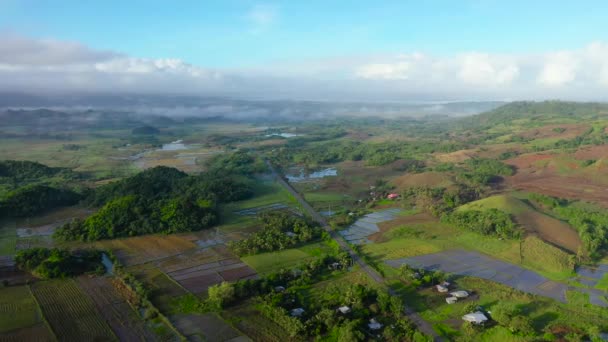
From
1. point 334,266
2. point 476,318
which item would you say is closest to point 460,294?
A: point 476,318

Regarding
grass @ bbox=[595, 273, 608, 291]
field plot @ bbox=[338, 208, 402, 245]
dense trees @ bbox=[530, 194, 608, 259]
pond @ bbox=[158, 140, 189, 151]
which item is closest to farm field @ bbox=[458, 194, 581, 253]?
dense trees @ bbox=[530, 194, 608, 259]

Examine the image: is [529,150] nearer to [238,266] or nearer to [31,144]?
[238,266]

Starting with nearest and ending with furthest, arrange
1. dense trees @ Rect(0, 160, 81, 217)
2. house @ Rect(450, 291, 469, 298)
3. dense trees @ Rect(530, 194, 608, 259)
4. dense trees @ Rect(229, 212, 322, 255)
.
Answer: house @ Rect(450, 291, 469, 298) < dense trees @ Rect(530, 194, 608, 259) < dense trees @ Rect(229, 212, 322, 255) < dense trees @ Rect(0, 160, 81, 217)

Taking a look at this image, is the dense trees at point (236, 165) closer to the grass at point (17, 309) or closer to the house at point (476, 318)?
the grass at point (17, 309)

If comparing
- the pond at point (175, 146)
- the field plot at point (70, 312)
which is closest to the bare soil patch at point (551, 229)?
the field plot at point (70, 312)

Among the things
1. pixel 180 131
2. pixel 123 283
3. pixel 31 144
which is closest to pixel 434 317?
pixel 123 283

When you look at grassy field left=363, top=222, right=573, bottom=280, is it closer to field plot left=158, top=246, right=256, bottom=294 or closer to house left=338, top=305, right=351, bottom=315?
house left=338, top=305, right=351, bottom=315
